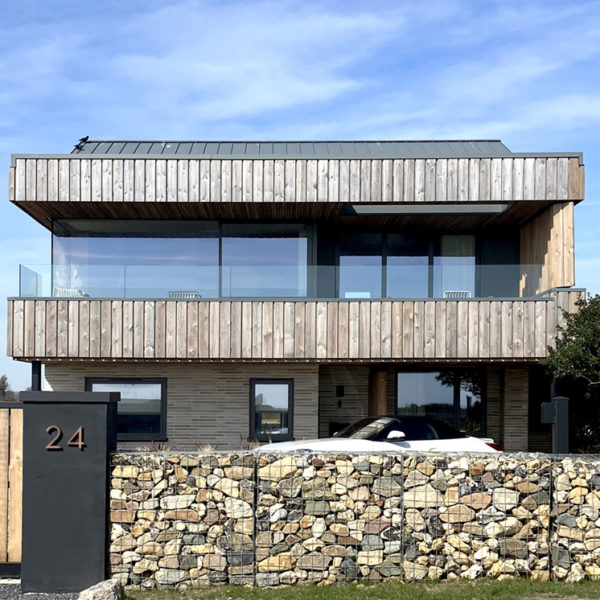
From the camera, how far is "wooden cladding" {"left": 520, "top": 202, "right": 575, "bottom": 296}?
1817 cm

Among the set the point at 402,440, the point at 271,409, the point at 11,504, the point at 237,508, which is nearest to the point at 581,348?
the point at 402,440

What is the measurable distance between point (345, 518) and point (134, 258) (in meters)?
11.3

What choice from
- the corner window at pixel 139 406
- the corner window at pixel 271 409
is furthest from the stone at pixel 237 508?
the corner window at pixel 139 406

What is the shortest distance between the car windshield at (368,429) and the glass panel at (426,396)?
5.16 meters

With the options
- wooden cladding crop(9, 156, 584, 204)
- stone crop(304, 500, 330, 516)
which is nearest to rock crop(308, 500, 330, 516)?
stone crop(304, 500, 330, 516)

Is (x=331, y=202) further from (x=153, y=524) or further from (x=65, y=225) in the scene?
(x=153, y=524)

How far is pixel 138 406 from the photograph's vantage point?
19.6 meters

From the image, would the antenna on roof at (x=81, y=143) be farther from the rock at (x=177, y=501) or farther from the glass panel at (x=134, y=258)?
the rock at (x=177, y=501)

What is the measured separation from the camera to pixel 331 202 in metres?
18.6

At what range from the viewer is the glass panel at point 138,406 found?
19531mm

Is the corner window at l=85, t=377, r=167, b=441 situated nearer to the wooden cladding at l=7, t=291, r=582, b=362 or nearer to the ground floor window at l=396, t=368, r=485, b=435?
the wooden cladding at l=7, t=291, r=582, b=362

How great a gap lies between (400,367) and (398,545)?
11.8m

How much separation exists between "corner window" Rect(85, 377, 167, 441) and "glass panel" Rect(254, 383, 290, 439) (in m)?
2.32

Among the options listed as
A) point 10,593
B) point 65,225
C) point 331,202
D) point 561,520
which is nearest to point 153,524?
point 10,593
